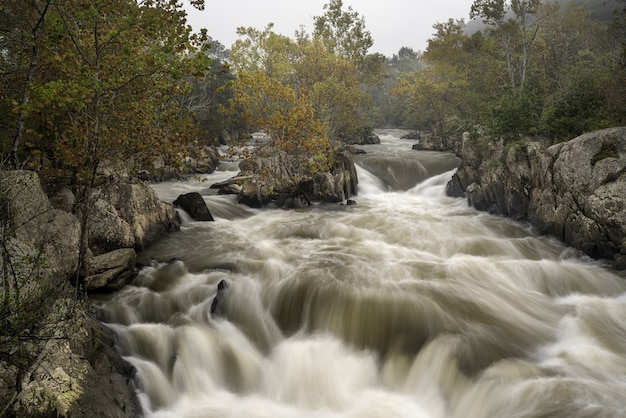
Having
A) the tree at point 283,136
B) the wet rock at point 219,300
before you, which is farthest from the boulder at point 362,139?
the wet rock at point 219,300

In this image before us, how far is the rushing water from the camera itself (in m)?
7.21

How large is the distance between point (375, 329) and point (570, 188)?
31.2 ft

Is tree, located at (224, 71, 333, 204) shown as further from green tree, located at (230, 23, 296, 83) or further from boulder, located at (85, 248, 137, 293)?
green tree, located at (230, 23, 296, 83)

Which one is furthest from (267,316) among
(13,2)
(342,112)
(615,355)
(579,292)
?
(342,112)

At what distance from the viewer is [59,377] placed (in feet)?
17.4

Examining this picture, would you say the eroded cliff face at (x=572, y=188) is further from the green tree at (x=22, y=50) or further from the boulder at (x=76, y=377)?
the green tree at (x=22, y=50)

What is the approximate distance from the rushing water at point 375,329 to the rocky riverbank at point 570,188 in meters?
0.82

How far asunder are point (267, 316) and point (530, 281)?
813cm

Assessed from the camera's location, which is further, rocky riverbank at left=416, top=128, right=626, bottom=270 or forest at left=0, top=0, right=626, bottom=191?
rocky riverbank at left=416, top=128, right=626, bottom=270

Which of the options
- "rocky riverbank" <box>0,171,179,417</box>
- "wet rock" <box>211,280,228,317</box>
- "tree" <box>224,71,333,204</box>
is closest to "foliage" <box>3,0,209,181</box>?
"rocky riverbank" <box>0,171,179,417</box>

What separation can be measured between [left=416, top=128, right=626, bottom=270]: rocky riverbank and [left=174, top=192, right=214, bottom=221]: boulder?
1379 cm

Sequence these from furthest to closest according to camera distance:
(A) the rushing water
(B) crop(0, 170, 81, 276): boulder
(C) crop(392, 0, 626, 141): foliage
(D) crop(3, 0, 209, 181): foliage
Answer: (C) crop(392, 0, 626, 141): foliage
(D) crop(3, 0, 209, 181): foliage
(B) crop(0, 170, 81, 276): boulder
(A) the rushing water

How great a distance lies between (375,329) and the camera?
28.9 feet

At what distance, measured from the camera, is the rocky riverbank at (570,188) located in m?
11.8
